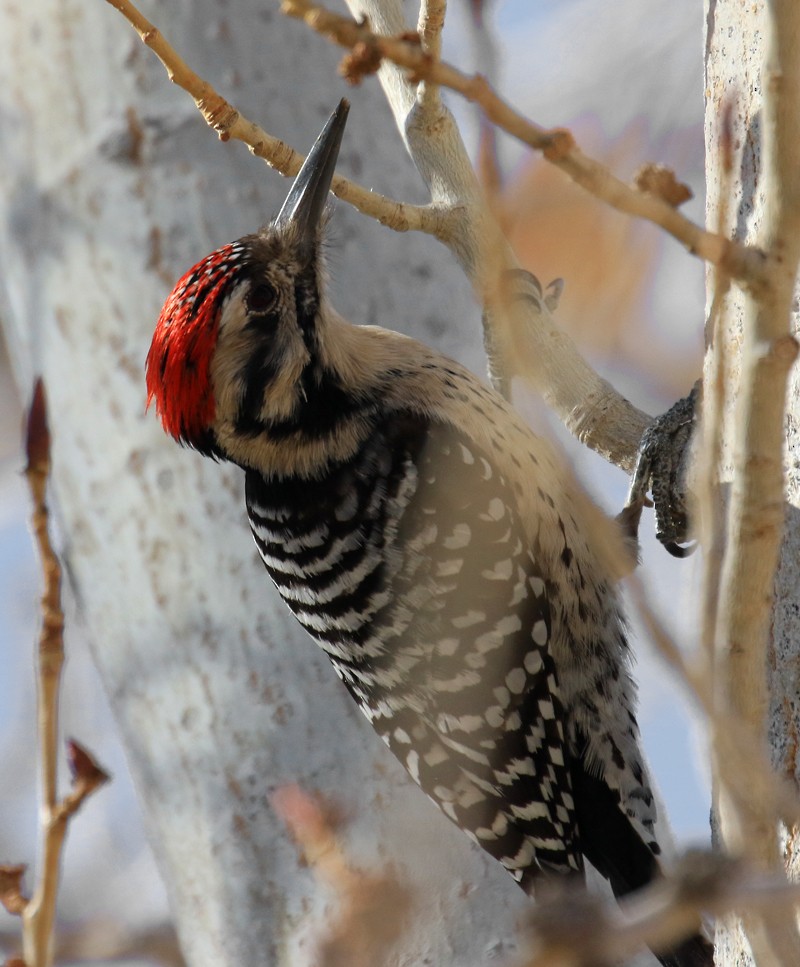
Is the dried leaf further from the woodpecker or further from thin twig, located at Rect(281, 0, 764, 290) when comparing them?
the woodpecker

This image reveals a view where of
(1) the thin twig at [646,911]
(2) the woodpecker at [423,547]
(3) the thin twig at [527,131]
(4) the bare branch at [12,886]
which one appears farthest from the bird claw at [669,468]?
(1) the thin twig at [646,911]

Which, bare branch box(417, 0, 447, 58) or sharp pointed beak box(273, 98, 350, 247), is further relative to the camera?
sharp pointed beak box(273, 98, 350, 247)

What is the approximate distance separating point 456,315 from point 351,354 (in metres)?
0.43

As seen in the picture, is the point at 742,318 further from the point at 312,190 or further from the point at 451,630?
the point at 312,190

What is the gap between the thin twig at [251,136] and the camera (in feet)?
6.83

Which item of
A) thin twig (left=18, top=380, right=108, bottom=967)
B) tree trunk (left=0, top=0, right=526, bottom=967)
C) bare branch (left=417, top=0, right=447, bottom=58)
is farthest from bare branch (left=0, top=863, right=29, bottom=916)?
bare branch (left=417, top=0, right=447, bottom=58)

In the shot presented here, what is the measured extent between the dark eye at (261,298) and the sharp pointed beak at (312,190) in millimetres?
166

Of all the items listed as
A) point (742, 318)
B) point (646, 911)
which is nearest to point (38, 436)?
point (646, 911)

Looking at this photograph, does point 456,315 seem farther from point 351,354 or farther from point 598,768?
point 598,768

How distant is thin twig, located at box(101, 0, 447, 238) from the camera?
2.08m

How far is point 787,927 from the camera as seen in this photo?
123cm

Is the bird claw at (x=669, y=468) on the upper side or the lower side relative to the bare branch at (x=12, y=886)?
upper

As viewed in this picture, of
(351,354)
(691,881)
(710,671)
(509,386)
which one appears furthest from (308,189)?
(691,881)

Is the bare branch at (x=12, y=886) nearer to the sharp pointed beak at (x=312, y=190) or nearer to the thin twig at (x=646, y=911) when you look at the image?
the thin twig at (x=646, y=911)
